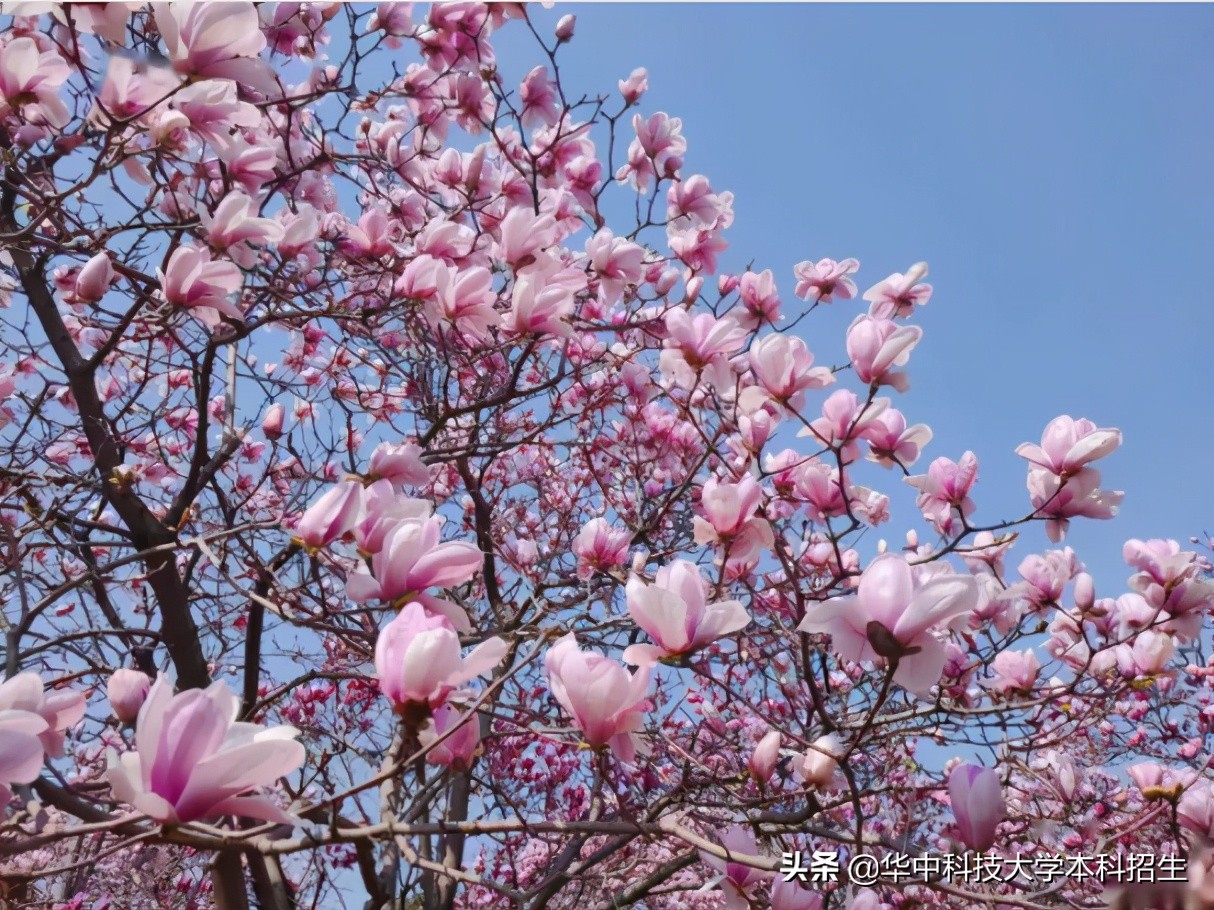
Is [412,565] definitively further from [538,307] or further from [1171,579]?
[1171,579]

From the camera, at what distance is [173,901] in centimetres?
533

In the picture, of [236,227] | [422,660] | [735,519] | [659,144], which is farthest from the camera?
[659,144]

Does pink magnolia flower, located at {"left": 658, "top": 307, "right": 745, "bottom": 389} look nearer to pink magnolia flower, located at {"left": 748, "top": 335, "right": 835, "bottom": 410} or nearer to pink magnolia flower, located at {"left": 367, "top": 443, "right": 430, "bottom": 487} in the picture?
pink magnolia flower, located at {"left": 748, "top": 335, "right": 835, "bottom": 410}

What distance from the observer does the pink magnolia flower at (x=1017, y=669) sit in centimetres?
223

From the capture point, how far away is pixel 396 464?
2051mm

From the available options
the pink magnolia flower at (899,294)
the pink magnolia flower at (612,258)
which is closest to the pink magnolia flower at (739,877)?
the pink magnolia flower at (899,294)

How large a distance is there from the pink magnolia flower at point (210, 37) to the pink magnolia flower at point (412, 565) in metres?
1.22

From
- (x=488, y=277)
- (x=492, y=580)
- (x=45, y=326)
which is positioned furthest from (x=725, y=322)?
(x=45, y=326)

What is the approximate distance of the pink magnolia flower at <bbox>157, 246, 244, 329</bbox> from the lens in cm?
199

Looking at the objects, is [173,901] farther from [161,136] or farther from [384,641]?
[384,641]

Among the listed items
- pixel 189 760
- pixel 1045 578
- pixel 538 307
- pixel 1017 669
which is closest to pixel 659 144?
pixel 538 307

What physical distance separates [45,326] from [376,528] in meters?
2.43

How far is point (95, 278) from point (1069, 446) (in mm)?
2615

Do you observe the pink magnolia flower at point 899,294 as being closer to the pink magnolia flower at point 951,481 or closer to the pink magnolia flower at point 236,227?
the pink magnolia flower at point 951,481
